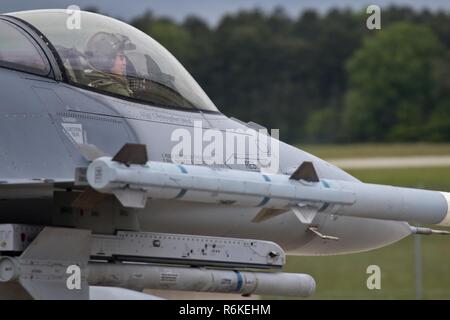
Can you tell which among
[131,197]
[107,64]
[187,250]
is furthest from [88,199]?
[107,64]

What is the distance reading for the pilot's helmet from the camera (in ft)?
41.1

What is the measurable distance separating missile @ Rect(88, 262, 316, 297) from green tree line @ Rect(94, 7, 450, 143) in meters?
51.5

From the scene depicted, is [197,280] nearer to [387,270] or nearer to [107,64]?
[107,64]

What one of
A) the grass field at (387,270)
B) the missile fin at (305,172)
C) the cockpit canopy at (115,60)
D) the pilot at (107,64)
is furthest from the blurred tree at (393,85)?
the missile fin at (305,172)

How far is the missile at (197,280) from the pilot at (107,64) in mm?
1791

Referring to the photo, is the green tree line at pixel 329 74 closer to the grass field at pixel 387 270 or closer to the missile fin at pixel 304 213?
the grass field at pixel 387 270

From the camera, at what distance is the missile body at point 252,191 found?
10.3 meters

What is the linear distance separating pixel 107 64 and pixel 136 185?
101 inches

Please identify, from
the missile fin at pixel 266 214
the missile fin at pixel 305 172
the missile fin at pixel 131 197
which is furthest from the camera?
the missile fin at pixel 266 214

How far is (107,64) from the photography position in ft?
41.3

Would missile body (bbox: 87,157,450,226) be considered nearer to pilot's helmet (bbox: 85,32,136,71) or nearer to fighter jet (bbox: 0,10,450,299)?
fighter jet (bbox: 0,10,450,299)

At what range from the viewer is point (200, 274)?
12.4 m

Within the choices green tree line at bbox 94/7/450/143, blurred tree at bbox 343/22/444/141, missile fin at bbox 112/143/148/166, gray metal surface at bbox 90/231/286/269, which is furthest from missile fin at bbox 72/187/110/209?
blurred tree at bbox 343/22/444/141

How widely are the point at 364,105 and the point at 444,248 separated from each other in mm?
44219
